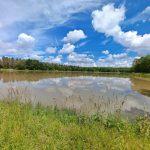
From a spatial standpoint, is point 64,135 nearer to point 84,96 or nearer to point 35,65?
point 84,96

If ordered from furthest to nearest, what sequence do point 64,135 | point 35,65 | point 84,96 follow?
point 35,65 < point 84,96 < point 64,135

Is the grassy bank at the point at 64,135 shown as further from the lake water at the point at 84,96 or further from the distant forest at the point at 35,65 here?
the distant forest at the point at 35,65

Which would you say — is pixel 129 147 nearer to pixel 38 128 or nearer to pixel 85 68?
pixel 38 128

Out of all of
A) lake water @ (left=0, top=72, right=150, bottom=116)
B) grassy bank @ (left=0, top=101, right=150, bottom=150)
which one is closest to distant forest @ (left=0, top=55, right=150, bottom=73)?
lake water @ (left=0, top=72, right=150, bottom=116)

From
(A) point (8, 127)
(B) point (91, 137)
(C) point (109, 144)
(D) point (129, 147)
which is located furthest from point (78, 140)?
(A) point (8, 127)

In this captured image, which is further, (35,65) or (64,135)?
(35,65)

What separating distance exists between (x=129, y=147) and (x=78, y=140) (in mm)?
1323

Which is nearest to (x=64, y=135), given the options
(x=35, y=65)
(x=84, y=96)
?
(x=84, y=96)

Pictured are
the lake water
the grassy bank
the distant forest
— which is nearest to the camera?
the grassy bank

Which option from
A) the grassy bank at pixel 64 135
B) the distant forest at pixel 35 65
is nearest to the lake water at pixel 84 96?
the grassy bank at pixel 64 135

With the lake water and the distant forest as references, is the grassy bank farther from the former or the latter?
the distant forest

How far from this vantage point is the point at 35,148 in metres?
6.34

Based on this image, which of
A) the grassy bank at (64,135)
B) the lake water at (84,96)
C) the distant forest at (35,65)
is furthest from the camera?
the distant forest at (35,65)

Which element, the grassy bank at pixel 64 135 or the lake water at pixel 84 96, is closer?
the grassy bank at pixel 64 135
